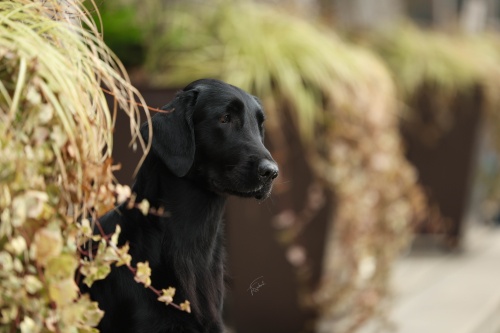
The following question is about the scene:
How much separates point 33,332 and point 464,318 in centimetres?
385

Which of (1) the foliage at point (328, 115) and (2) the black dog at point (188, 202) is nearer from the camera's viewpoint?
(2) the black dog at point (188, 202)

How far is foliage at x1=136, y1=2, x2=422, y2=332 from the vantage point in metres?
4.14

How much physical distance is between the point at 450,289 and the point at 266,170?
14.0 ft

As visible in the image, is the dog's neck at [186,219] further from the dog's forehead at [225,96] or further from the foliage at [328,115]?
the foliage at [328,115]

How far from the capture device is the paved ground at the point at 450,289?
491 centimetres

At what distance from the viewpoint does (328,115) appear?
4.31 meters

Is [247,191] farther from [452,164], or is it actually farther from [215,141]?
[452,164]

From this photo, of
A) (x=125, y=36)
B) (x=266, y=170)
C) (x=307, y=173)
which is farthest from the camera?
(x=307, y=173)

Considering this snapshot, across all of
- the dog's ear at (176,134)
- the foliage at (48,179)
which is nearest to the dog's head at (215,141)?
the dog's ear at (176,134)

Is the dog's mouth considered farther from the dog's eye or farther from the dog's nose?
the dog's eye

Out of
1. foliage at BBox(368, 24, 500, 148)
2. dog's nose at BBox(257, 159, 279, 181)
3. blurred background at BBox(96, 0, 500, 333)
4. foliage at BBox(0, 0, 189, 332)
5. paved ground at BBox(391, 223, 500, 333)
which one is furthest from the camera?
foliage at BBox(368, 24, 500, 148)

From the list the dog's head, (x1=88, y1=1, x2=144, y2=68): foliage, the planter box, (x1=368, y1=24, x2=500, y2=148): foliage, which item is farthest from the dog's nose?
the planter box

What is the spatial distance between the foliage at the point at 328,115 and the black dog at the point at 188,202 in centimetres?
208

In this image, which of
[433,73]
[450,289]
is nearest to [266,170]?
[450,289]
